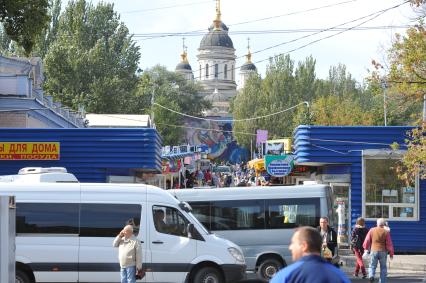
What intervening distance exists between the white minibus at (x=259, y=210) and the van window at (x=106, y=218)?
4.06m

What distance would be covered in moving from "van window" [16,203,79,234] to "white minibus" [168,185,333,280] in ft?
14.8

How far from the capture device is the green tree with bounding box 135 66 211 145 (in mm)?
97188

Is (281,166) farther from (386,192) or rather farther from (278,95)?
(278,95)

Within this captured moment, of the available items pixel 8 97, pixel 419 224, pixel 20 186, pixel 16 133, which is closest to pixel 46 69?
pixel 8 97

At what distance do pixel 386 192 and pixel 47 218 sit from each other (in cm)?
1379

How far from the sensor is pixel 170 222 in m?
16.9

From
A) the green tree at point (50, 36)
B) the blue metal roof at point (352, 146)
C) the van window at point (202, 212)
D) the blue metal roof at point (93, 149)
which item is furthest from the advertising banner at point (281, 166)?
the green tree at point (50, 36)

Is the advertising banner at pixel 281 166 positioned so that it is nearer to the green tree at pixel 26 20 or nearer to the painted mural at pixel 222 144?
the green tree at pixel 26 20

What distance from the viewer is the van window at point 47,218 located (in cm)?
1658

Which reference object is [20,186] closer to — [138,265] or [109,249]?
[109,249]

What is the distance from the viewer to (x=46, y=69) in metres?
67.9

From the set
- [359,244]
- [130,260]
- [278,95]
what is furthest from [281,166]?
[278,95]

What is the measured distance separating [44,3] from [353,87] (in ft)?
305

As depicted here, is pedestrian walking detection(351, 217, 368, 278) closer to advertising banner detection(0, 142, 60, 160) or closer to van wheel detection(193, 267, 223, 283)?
van wheel detection(193, 267, 223, 283)
